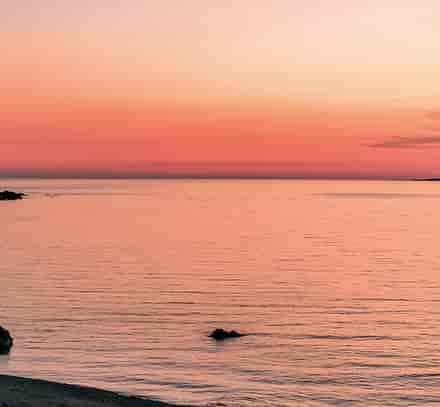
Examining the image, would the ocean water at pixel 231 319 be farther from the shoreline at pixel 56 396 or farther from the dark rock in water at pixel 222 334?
the shoreline at pixel 56 396

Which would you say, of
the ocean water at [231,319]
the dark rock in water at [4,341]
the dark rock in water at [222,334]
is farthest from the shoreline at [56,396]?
the dark rock in water at [222,334]

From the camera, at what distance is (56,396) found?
20.9 metres

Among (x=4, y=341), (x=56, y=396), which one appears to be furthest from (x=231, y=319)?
(x=56, y=396)

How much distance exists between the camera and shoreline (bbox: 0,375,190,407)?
1980 cm

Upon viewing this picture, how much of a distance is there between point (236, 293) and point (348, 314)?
9492 millimetres

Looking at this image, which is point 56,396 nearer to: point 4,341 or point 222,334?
point 4,341

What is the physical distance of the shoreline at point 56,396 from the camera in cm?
1980

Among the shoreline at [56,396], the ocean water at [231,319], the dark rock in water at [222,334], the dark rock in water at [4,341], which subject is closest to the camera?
the shoreline at [56,396]

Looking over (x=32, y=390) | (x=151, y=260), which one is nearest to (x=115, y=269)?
(x=151, y=260)

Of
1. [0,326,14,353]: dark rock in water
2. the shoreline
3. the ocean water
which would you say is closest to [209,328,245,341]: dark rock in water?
the ocean water

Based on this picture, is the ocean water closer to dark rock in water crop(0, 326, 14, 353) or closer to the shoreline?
dark rock in water crop(0, 326, 14, 353)

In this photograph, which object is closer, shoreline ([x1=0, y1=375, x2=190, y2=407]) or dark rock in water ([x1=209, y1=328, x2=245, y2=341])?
shoreline ([x1=0, y1=375, x2=190, y2=407])

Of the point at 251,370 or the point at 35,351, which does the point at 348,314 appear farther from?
the point at 35,351

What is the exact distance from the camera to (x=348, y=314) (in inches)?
1526
